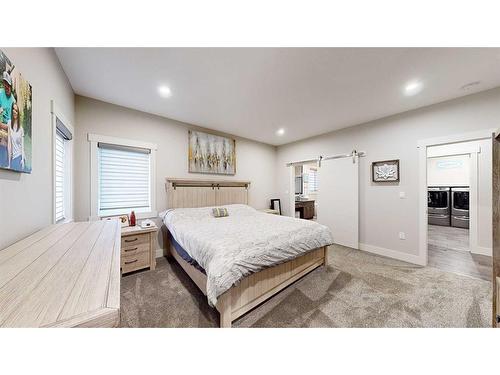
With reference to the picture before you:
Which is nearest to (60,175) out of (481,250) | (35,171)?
(35,171)

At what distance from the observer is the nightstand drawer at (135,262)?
2.38 metres

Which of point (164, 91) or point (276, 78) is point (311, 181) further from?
point (164, 91)

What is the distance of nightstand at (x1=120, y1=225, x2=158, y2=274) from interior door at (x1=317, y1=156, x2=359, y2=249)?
3.44m

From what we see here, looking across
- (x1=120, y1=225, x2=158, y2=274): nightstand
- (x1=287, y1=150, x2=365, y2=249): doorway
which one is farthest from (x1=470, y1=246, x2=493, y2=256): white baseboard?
(x1=120, y1=225, x2=158, y2=274): nightstand

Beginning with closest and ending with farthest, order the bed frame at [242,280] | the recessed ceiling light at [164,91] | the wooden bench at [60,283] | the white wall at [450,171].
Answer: the wooden bench at [60,283] < the bed frame at [242,280] < the recessed ceiling light at [164,91] < the white wall at [450,171]

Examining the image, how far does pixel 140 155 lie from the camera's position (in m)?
2.97

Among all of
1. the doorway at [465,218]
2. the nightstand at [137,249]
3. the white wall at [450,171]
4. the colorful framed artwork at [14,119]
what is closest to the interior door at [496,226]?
the doorway at [465,218]

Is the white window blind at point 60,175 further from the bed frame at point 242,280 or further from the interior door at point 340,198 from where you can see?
the interior door at point 340,198

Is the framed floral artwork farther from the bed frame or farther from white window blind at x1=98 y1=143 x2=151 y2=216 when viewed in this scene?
white window blind at x1=98 y1=143 x2=151 y2=216

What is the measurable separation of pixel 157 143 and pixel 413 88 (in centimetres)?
381

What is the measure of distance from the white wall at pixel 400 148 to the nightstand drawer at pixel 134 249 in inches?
Answer: 151

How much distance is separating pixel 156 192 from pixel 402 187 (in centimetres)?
423

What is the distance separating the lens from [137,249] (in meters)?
2.47
